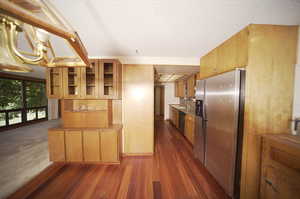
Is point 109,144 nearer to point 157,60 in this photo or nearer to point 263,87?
point 157,60

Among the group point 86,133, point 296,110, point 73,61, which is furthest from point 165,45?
point 86,133

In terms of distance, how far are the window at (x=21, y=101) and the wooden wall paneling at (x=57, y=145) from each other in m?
4.32

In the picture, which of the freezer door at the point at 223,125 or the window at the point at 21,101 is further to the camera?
the window at the point at 21,101

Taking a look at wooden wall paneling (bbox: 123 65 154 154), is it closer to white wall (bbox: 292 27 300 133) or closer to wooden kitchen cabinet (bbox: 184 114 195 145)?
wooden kitchen cabinet (bbox: 184 114 195 145)

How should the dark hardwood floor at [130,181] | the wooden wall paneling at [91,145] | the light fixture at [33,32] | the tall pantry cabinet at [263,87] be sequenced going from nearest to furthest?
1. the light fixture at [33,32]
2. the tall pantry cabinet at [263,87]
3. the dark hardwood floor at [130,181]
4. the wooden wall paneling at [91,145]

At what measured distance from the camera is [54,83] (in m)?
2.10

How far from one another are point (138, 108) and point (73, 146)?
153 cm

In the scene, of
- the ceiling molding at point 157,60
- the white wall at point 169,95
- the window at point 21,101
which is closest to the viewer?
the ceiling molding at point 157,60

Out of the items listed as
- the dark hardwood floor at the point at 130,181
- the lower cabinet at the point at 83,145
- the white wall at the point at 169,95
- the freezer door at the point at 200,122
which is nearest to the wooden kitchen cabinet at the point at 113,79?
the lower cabinet at the point at 83,145

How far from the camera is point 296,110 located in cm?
122

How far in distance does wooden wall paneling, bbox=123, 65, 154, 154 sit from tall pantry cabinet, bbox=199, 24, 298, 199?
63.8 inches

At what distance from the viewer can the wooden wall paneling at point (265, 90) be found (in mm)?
1188

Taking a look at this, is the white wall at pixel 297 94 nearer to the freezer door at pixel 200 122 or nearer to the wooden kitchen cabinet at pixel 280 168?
the wooden kitchen cabinet at pixel 280 168

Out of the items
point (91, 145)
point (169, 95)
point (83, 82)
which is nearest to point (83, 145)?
point (91, 145)
